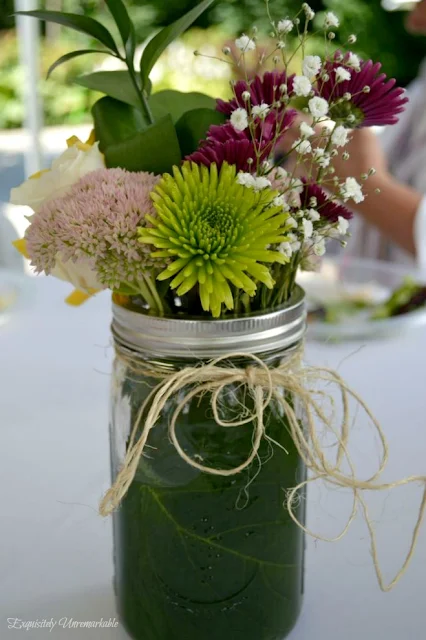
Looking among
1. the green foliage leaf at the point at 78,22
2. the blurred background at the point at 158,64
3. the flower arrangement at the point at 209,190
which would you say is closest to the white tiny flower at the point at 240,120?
the flower arrangement at the point at 209,190

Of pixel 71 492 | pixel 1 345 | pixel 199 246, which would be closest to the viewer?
pixel 199 246

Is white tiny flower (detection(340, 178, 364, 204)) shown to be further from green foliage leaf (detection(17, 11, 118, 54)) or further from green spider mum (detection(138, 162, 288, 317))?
green foliage leaf (detection(17, 11, 118, 54))

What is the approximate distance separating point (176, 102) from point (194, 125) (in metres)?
0.06

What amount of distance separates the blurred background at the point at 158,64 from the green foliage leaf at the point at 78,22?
13.0 feet

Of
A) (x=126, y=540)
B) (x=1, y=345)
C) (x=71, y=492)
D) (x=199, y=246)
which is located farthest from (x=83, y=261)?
(x=1, y=345)

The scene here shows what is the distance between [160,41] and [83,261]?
0.12 meters

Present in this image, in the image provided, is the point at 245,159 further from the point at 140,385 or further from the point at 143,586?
the point at 143,586

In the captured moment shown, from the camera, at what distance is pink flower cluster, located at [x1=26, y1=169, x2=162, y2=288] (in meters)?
0.33

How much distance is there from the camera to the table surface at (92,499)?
0.45 metres

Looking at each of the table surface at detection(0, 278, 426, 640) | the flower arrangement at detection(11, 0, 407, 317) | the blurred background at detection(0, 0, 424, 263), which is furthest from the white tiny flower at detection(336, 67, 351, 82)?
the blurred background at detection(0, 0, 424, 263)

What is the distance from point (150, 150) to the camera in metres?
0.36

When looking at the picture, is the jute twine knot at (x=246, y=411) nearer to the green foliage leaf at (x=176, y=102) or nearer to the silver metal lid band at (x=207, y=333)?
the silver metal lid band at (x=207, y=333)

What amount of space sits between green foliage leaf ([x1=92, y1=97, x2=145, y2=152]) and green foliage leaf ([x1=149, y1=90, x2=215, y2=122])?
0.02 metres

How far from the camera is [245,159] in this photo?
0.34 metres
